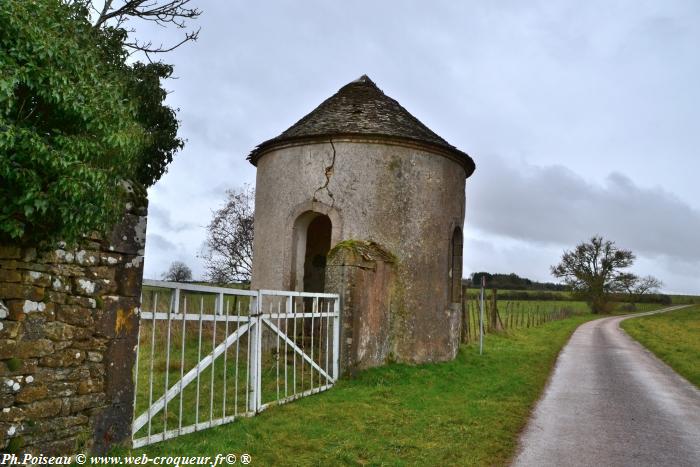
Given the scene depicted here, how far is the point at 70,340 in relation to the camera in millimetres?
4859

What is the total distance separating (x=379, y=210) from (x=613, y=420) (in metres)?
5.85

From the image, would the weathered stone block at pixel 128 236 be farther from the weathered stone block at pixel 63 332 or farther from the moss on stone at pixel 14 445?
the moss on stone at pixel 14 445

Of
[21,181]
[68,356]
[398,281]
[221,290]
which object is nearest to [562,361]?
[398,281]

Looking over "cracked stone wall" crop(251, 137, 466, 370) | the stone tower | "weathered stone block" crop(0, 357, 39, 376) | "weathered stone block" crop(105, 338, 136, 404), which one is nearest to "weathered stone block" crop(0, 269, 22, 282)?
"weathered stone block" crop(0, 357, 39, 376)

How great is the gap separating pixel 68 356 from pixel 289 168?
7.89m

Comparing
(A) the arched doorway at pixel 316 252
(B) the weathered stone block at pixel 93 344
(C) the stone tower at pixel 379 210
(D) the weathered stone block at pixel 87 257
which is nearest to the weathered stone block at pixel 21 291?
(D) the weathered stone block at pixel 87 257

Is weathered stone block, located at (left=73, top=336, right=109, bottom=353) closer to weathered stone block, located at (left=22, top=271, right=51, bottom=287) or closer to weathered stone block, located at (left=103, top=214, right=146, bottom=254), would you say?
weathered stone block, located at (left=22, top=271, right=51, bottom=287)

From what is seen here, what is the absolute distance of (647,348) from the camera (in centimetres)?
2011

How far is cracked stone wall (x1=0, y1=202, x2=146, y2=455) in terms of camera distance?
4406 mm

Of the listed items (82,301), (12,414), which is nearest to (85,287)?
(82,301)

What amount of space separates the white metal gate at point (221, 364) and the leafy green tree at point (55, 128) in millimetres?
1582

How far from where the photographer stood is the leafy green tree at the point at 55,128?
3.72 m

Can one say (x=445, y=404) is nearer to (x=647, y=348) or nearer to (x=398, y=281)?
(x=398, y=281)

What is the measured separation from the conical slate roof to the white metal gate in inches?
146
